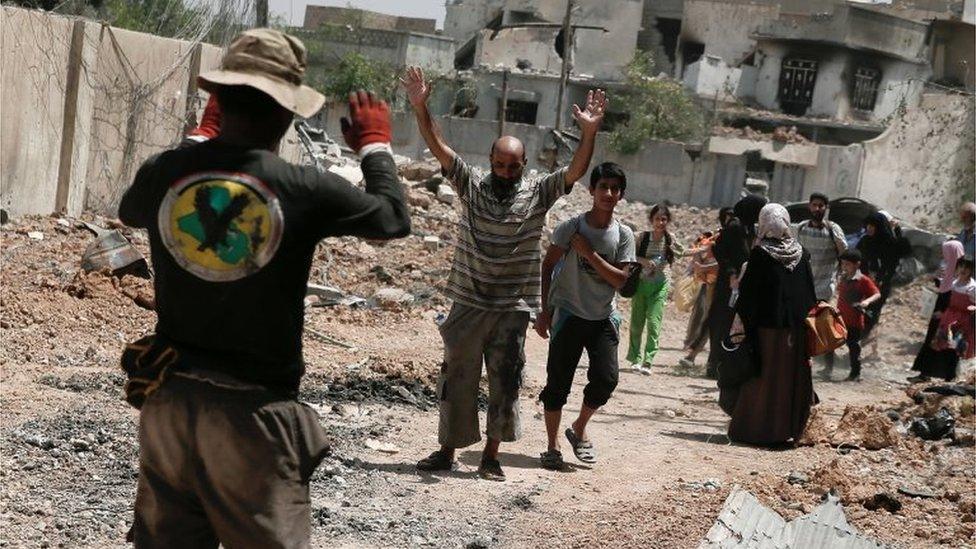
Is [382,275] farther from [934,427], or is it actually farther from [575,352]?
[575,352]

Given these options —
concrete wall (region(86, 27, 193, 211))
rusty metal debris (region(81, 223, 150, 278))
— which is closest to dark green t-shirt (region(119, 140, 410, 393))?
rusty metal debris (region(81, 223, 150, 278))

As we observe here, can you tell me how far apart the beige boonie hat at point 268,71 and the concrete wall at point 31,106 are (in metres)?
11.0

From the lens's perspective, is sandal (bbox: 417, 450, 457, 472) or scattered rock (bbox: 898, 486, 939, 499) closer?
sandal (bbox: 417, 450, 457, 472)

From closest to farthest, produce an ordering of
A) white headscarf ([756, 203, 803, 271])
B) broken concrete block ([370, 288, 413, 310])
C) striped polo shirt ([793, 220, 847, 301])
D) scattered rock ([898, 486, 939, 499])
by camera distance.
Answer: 1. scattered rock ([898, 486, 939, 499])
2. white headscarf ([756, 203, 803, 271])
3. striped polo shirt ([793, 220, 847, 301])
4. broken concrete block ([370, 288, 413, 310])

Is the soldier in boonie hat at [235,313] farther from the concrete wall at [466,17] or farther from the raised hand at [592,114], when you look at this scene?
the concrete wall at [466,17]

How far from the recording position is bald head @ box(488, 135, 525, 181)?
7.64 meters

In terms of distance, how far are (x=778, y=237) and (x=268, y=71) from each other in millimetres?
6599

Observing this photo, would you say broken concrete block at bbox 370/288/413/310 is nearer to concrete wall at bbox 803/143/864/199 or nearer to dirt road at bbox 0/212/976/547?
dirt road at bbox 0/212/976/547

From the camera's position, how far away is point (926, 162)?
3916 centimetres

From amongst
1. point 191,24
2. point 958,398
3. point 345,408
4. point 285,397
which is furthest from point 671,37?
point 285,397

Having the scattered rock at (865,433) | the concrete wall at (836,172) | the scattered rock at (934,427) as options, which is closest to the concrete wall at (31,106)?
the scattered rock at (865,433)

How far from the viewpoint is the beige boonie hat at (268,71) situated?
370 centimetres

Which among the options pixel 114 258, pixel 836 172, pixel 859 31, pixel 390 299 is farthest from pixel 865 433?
pixel 859 31

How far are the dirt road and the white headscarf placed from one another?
1251mm
